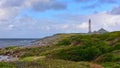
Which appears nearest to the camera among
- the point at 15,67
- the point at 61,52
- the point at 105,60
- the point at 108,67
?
the point at 15,67

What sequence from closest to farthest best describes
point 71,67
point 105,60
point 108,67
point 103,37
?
point 71,67
point 108,67
point 105,60
point 103,37

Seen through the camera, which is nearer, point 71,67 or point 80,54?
point 71,67

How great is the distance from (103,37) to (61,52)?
20569 millimetres

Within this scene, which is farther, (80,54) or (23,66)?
(80,54)

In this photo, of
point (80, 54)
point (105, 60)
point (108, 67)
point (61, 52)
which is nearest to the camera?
point (108, 67)

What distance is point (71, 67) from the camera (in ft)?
151

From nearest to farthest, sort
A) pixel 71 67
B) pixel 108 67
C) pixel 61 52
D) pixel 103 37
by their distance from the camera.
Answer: pixel 71 67, pixel 108 67, pixel 61 52, pixel 103 37

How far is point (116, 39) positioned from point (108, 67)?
30401mm

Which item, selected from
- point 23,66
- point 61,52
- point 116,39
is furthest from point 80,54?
point 23,66

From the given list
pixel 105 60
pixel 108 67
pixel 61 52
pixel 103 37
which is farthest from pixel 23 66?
pixel 103 37

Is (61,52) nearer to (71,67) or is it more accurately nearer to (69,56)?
(69,56)

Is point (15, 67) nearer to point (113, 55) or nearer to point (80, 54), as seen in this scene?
point (113, 55)

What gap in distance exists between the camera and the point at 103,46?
77.4 meters

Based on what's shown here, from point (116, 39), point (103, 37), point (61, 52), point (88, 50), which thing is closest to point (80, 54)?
point (88, 50)
